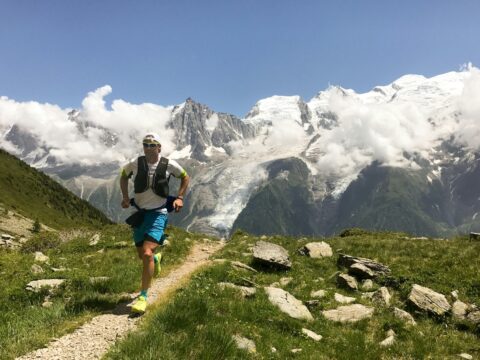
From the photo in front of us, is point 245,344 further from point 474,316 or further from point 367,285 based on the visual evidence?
point 367,285

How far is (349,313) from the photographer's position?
44.9 ft

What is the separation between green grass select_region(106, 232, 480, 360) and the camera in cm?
814

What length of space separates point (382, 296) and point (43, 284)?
12.1 m

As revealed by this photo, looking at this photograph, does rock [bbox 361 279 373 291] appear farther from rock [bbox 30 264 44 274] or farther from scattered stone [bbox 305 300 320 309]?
rock [bbox 30 264 44 274]

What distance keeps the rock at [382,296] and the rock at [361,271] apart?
77.8 inches

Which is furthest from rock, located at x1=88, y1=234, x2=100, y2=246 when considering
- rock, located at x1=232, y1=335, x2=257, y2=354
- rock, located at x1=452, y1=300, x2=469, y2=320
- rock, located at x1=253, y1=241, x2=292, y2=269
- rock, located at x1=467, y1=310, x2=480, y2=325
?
rock, located at x1=467, y1=310, x2=480, y2=325

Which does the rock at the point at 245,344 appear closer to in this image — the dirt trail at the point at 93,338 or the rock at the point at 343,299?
the dirt trail at the point at 93,338

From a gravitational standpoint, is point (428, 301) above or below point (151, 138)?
below

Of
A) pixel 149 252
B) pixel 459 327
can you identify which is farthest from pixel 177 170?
pixel 459 327

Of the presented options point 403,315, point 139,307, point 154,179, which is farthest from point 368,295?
point 154,179

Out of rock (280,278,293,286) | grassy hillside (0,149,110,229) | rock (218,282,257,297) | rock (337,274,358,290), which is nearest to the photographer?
rock (218,282,257,297)

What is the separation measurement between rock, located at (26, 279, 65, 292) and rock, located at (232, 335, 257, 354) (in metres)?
7.02

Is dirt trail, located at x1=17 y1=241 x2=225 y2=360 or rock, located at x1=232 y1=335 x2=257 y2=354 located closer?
dirt trail, located at x1=17 y1=241 x2=225 y2=360

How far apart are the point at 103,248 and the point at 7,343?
58.2 ft
